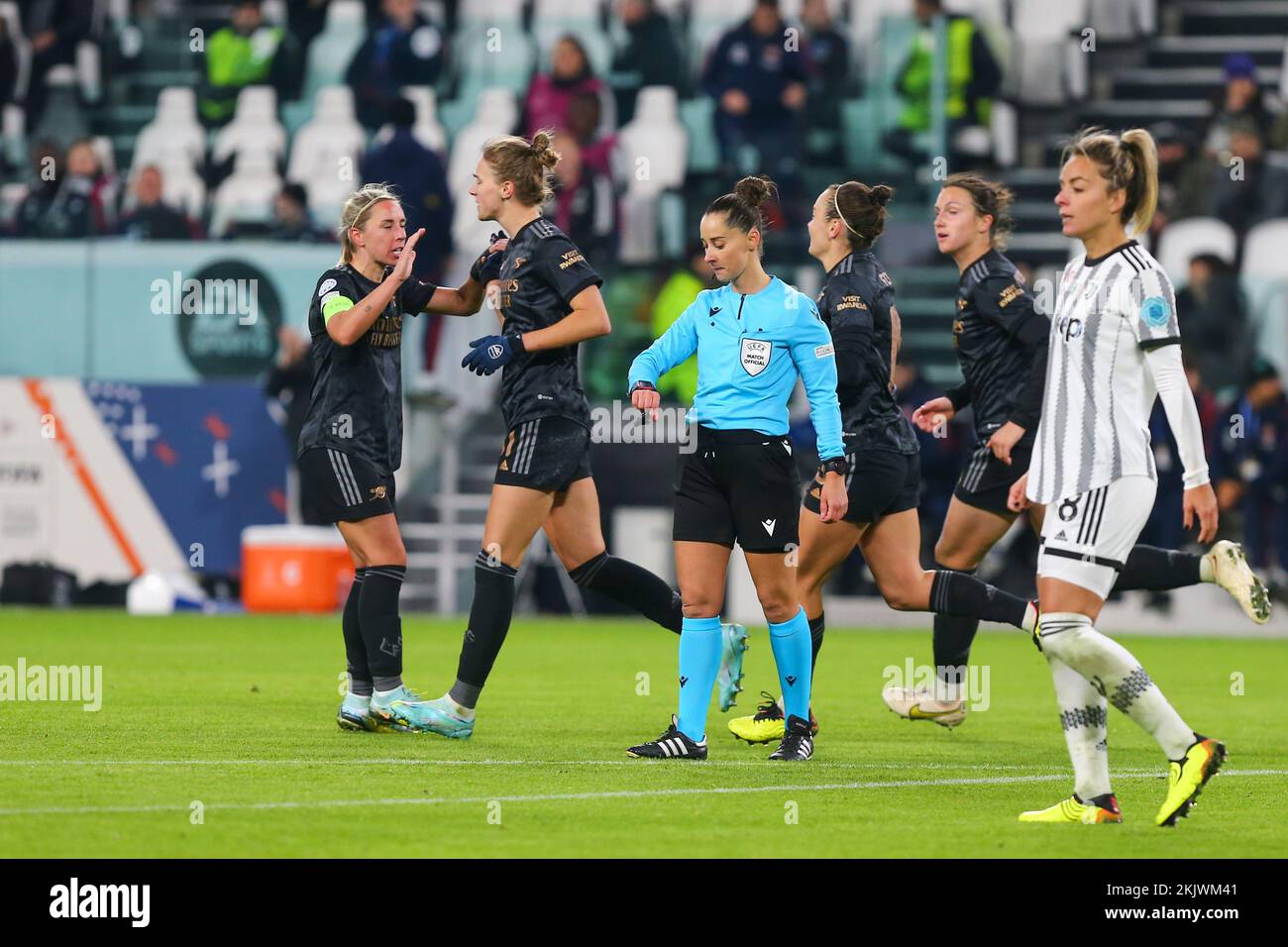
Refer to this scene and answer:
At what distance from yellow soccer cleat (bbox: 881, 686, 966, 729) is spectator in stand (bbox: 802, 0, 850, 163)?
1039 centimetres

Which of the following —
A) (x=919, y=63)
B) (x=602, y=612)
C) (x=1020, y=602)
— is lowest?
(x=602, y=612)

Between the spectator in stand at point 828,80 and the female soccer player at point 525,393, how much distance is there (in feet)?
37.2

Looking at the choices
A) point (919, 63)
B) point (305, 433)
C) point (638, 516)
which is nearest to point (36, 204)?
point (638, 516)

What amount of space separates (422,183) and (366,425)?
11.1m

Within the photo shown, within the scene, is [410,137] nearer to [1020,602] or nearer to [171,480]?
[171,480]

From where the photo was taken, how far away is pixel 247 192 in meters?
20.8

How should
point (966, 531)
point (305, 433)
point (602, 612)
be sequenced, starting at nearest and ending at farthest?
point (305, 433), point (966, 531), point (602, 612)

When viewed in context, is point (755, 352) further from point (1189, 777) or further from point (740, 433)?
point (1189, 777)

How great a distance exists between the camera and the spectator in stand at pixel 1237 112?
19328 millimetres

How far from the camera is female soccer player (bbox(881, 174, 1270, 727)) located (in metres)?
9.34

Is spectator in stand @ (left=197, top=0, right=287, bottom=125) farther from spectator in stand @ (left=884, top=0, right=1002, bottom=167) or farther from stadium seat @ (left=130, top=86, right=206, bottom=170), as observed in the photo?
spectator in stand @ (left=884, top=0, right=1002, bottom=167)

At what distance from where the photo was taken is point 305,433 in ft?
29.6
